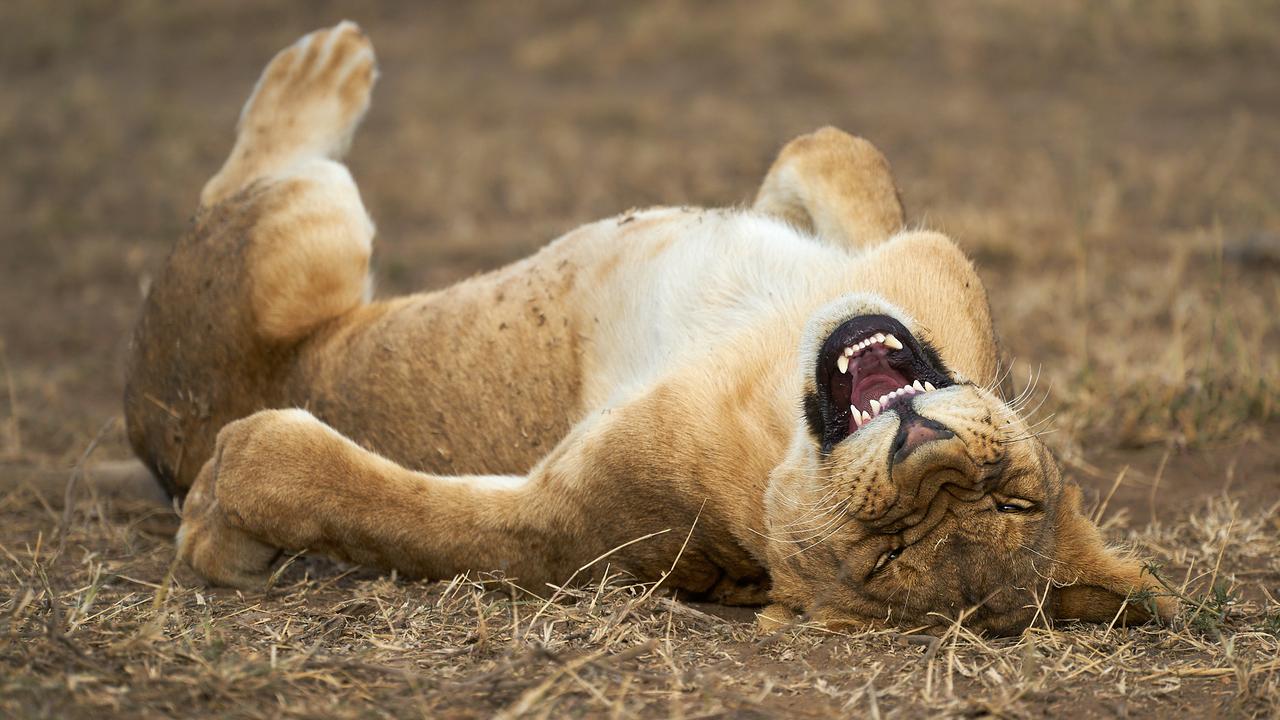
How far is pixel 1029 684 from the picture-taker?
8.27ft

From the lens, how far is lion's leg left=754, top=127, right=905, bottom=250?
3818mm

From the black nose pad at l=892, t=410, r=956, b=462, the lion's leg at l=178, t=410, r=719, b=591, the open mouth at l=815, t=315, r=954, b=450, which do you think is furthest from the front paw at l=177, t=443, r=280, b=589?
the black nose pad at l=892, t=410, r=956, b=462

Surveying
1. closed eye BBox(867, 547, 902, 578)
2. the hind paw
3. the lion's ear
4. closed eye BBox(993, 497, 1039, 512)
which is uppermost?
the hind paw

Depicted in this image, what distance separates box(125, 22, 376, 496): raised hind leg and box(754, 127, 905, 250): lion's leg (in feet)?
4.23

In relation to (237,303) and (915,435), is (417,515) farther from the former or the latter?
(915,435)

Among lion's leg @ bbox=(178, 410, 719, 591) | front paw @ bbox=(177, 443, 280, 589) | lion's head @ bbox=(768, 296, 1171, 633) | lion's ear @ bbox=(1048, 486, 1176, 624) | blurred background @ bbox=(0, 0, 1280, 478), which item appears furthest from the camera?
blurred background @ bbox=(0, 0, 1280, 478)

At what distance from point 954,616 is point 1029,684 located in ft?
0.97

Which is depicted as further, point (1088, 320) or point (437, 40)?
point (437, 40)

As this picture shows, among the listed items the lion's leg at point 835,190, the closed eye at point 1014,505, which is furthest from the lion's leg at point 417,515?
the lion's leg at point 835,190

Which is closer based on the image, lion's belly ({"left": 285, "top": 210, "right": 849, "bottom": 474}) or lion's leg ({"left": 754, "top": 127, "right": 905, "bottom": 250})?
lion's belly ({"left": 285, "top": 210, "right": 849, "bottom": 474})

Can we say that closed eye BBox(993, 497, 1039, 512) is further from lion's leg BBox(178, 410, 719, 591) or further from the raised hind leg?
the raised hind leg

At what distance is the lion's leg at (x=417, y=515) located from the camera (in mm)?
3064

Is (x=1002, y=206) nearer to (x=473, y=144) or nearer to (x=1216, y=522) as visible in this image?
(x=473, y=144)

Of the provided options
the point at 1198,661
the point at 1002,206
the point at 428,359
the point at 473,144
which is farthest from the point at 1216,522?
the point at 473,144
